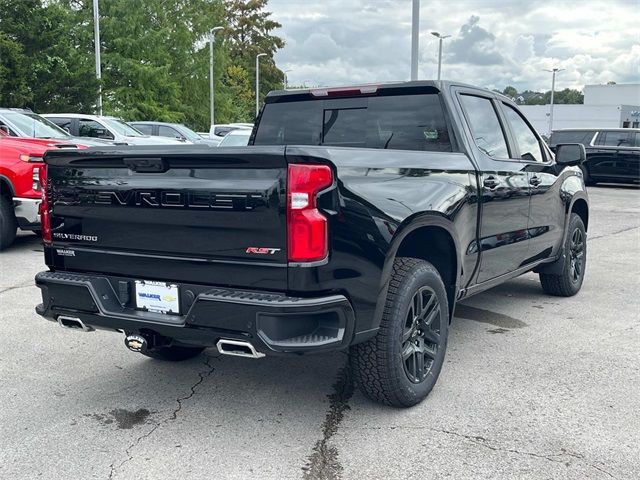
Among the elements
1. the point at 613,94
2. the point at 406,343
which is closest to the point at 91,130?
the point at 406,343

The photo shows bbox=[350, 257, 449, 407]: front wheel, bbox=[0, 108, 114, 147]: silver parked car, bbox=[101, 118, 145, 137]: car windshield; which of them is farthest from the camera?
bbox=[101, 118, 145, 137]: car windshield

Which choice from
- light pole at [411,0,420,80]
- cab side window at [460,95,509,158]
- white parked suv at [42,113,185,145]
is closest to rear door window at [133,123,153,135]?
white parked suv at [42,113,185,145]

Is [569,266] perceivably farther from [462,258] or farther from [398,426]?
[398,426]

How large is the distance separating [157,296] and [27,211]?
5516mm

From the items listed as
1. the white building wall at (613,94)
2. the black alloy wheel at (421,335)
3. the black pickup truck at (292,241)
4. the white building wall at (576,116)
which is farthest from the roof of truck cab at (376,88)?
the white building wall at (613,94)

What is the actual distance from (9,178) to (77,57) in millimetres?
20282

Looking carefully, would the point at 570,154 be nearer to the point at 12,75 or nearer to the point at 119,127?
the point at 119,127

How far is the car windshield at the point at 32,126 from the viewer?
10375 millimetres

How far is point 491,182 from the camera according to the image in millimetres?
4582

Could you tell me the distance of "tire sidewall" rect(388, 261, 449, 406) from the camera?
351 cm

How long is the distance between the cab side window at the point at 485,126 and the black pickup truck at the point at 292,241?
0.05 m

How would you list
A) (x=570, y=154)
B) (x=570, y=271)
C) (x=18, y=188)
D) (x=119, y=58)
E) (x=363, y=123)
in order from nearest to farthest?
(x=363, y=123)
(x=570, y=154)
(x=570, y=271)
(x=18, y=188)
(x=119, y=58)

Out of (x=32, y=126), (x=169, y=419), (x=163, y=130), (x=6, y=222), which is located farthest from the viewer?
(x=163, y=130)

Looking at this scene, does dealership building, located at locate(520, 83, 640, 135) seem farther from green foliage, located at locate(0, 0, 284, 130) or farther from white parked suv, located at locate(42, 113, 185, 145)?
white parked suv, located at locate(42, 113, 185, 145)
